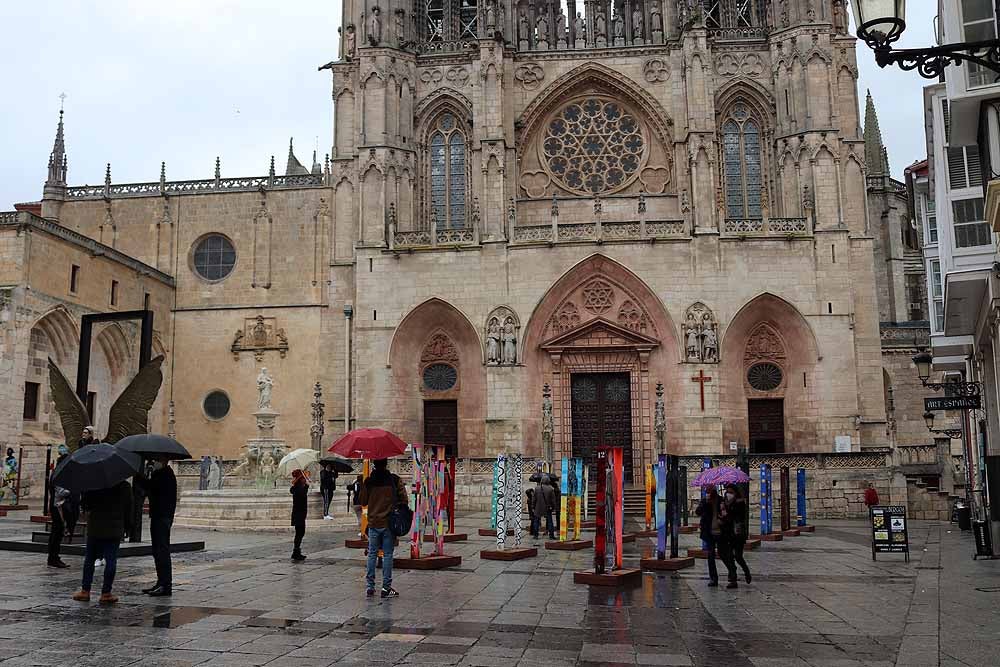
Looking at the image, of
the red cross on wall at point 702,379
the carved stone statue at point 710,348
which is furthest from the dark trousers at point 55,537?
the carved stone statue at point 710,348

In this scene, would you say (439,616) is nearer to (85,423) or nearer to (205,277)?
(85,423)

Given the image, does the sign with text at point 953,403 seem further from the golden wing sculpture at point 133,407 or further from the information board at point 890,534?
the golden wing sculpture at point 133,407

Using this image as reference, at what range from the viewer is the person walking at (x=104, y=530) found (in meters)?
9.22

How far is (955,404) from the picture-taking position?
58.0ft

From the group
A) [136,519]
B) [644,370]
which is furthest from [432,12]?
[136,519]

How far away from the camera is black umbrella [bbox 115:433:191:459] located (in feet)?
33.4

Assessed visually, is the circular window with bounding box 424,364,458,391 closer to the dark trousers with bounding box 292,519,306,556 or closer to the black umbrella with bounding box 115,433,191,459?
the dark trousers with bounding box 292,519,306,556

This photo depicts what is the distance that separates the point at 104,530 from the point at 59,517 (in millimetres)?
3455

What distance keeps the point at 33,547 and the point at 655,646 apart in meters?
10.2

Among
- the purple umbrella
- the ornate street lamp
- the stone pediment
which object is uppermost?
the stone pediment

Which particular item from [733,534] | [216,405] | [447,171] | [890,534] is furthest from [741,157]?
[733,534]

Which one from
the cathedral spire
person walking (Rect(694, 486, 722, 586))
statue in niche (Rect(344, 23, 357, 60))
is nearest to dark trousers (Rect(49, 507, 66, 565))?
person walking (Rect(694, 486, 722, 586))

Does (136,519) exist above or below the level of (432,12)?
below

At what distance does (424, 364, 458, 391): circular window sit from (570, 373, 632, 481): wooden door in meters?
4.26
